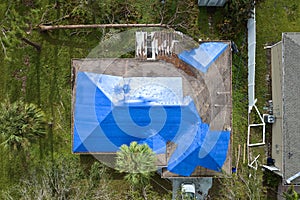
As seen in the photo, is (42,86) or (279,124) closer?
(279,124)

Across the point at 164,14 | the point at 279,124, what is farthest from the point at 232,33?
the point at 279,124

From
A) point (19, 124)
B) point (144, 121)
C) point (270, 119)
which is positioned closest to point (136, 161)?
point (144, 121)

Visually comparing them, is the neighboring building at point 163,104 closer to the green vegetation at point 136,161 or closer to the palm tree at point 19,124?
the green vegetation at point 136,161

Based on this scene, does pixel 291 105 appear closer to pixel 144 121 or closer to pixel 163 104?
pixel 163 104

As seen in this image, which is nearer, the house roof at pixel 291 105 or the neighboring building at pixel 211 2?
the house roof at pixel 291 105

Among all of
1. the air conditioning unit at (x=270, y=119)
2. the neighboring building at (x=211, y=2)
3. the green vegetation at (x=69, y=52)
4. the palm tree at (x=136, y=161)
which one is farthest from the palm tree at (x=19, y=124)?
the air conditioning unit at (x=270, y=119)

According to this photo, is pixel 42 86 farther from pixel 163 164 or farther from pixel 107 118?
pixel 163 164
